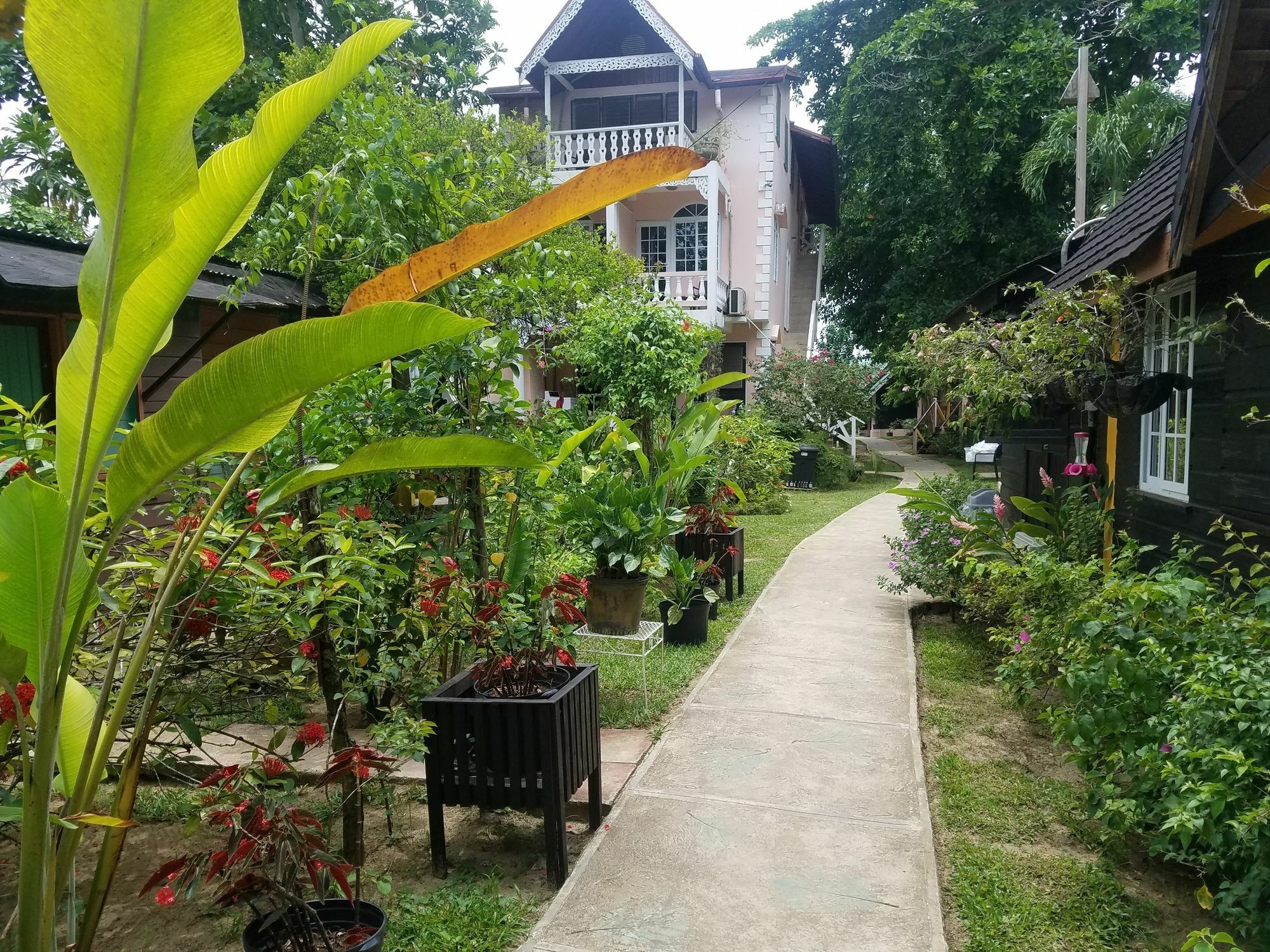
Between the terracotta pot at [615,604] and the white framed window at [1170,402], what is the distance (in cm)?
361

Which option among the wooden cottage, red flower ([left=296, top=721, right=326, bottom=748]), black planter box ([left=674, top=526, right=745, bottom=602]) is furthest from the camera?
black planter box ([left=674, top=526, right=745, bottom=602])

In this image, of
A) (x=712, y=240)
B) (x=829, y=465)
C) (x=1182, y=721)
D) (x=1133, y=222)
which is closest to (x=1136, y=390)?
(x=1133, y=222)

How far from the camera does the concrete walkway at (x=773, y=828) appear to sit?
10.0 feet

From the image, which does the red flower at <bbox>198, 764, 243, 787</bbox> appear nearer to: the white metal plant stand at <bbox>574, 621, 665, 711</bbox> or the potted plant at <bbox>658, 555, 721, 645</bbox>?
the white metal plant stand at <bbox>574, 621, 665, 711</bbox>

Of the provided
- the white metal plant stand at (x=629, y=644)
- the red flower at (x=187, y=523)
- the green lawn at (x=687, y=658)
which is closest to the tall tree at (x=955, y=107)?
the green lawn at (x=687, y=658)

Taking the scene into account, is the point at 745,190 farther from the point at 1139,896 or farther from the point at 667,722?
the point at 1139,896

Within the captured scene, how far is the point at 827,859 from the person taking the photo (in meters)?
3.51

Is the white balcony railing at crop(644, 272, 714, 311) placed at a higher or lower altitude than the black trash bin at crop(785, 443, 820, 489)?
higher

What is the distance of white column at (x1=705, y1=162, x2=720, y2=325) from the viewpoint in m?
18.2

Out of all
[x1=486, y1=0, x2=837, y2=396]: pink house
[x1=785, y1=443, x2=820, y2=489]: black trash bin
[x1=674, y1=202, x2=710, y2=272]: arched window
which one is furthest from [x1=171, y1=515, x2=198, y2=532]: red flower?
[x1=674, y1=202, x2=710, y2=272]: arched window

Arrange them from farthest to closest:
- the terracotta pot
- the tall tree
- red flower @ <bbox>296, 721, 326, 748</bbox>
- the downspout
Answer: the downspout
the tall tree
the terracotta pot
red flower @ <bbox>296, 721, 326, 748</bbox>

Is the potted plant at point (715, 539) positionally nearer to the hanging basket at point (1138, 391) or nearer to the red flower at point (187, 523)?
the hanging basket at point (1138, 391)

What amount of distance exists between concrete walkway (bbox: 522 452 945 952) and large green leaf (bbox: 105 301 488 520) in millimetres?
2049

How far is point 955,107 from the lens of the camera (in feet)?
68.1
